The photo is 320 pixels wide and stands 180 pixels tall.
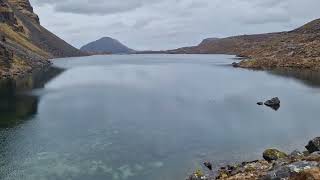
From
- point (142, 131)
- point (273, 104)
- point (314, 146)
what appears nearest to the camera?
point (314, 146)

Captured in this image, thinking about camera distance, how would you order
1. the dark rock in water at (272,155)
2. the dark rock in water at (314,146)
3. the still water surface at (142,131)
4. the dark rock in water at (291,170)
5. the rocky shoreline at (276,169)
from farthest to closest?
the still water surface at (142,131) → the dark rock in water at (314,146) → the dark rock in water at (272,155) → the dark rock in water at (291,170) → the rocky shoreline at (276,169)

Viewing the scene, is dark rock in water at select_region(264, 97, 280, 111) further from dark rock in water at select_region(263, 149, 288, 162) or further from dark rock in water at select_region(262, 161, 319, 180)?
dark rock in water at select_region(262, 161, 319, 180)

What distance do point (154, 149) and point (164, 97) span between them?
268ft

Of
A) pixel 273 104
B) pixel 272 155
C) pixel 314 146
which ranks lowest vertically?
pixel 273 104

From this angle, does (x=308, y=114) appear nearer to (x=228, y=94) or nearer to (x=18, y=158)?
(x=228, y=94)

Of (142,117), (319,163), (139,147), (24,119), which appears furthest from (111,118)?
(319,163)

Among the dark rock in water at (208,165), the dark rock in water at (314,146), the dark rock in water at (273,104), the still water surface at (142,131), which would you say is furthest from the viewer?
the dark rock in water at (273,104)

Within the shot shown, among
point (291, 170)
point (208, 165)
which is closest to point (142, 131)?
point (208, 165)

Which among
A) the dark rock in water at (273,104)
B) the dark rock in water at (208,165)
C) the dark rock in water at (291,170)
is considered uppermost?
the dark rock in water at (291,170)

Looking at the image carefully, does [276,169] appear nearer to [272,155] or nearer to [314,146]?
[272,155]

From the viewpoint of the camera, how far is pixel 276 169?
55.9m

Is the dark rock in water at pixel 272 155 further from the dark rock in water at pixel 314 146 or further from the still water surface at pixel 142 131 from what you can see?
the still water surface at pixel 142 131

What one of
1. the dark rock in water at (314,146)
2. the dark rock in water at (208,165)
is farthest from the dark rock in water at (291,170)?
the dark rock in water at (314,146)

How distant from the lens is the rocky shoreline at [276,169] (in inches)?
1924
